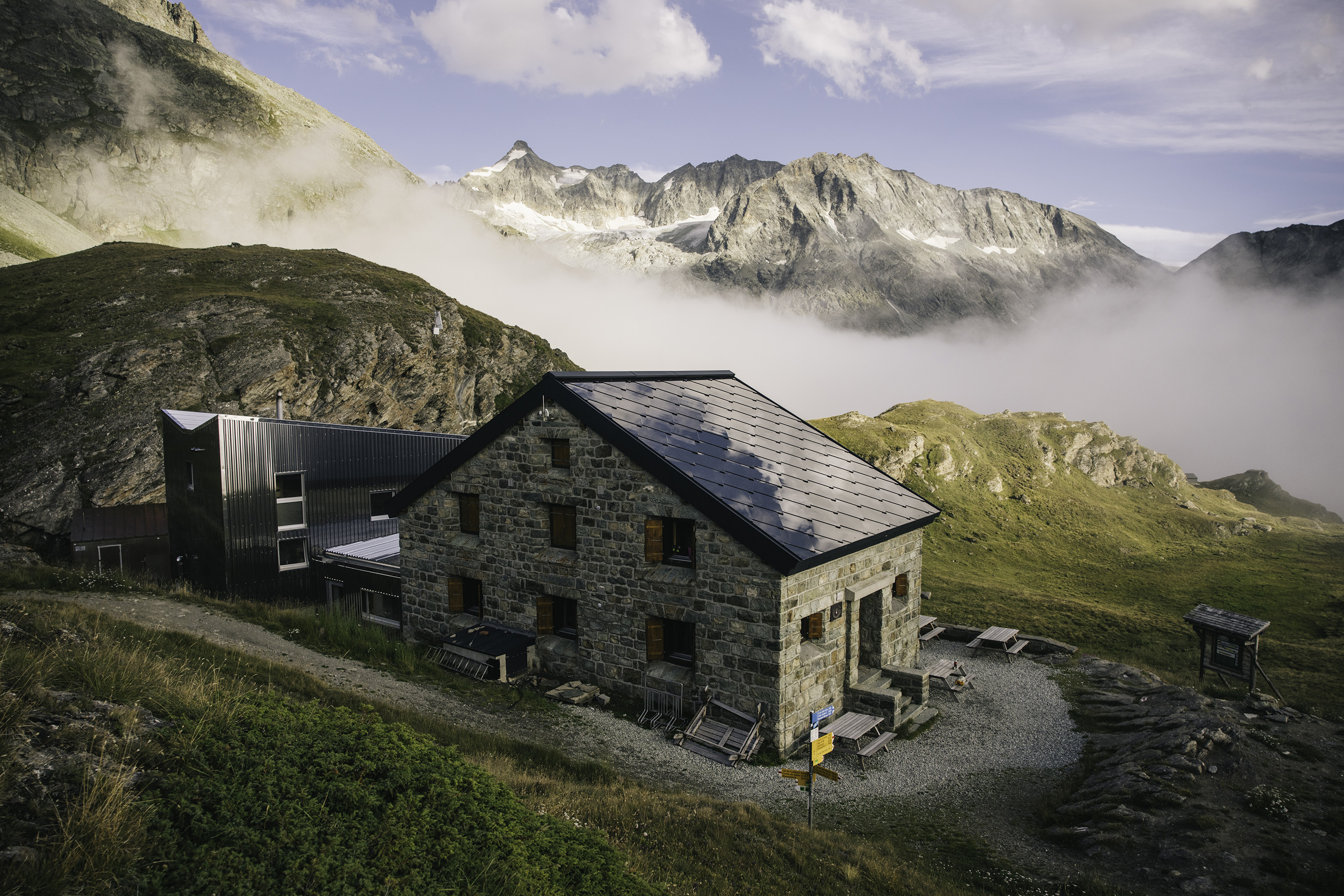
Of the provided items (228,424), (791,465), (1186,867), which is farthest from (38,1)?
(1186,867)

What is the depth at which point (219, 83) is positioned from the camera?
141m

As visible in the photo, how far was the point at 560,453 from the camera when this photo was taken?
54.6ft

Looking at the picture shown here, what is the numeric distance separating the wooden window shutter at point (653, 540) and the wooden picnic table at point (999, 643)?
43.5 ft

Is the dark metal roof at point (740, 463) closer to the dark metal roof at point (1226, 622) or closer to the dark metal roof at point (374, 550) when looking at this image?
the dark metal roof at point (374, 550)

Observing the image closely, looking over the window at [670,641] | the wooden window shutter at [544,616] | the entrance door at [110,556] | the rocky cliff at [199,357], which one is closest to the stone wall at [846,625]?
the window at [670,641]

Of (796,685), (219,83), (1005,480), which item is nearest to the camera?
(796,685)

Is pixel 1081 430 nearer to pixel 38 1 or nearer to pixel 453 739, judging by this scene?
pixel 453 739

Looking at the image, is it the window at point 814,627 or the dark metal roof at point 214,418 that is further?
the dark metal roof at point 214,418

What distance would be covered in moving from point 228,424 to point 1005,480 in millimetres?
53968

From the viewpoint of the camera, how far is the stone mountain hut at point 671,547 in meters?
14.1

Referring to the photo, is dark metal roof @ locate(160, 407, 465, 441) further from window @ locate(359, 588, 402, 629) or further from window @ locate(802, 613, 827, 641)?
window @ locate(802, 613, 827, 641)

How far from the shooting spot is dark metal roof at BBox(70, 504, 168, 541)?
32281mm

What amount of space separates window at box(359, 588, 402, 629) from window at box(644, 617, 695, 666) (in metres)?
10.8

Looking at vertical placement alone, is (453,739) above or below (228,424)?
below
